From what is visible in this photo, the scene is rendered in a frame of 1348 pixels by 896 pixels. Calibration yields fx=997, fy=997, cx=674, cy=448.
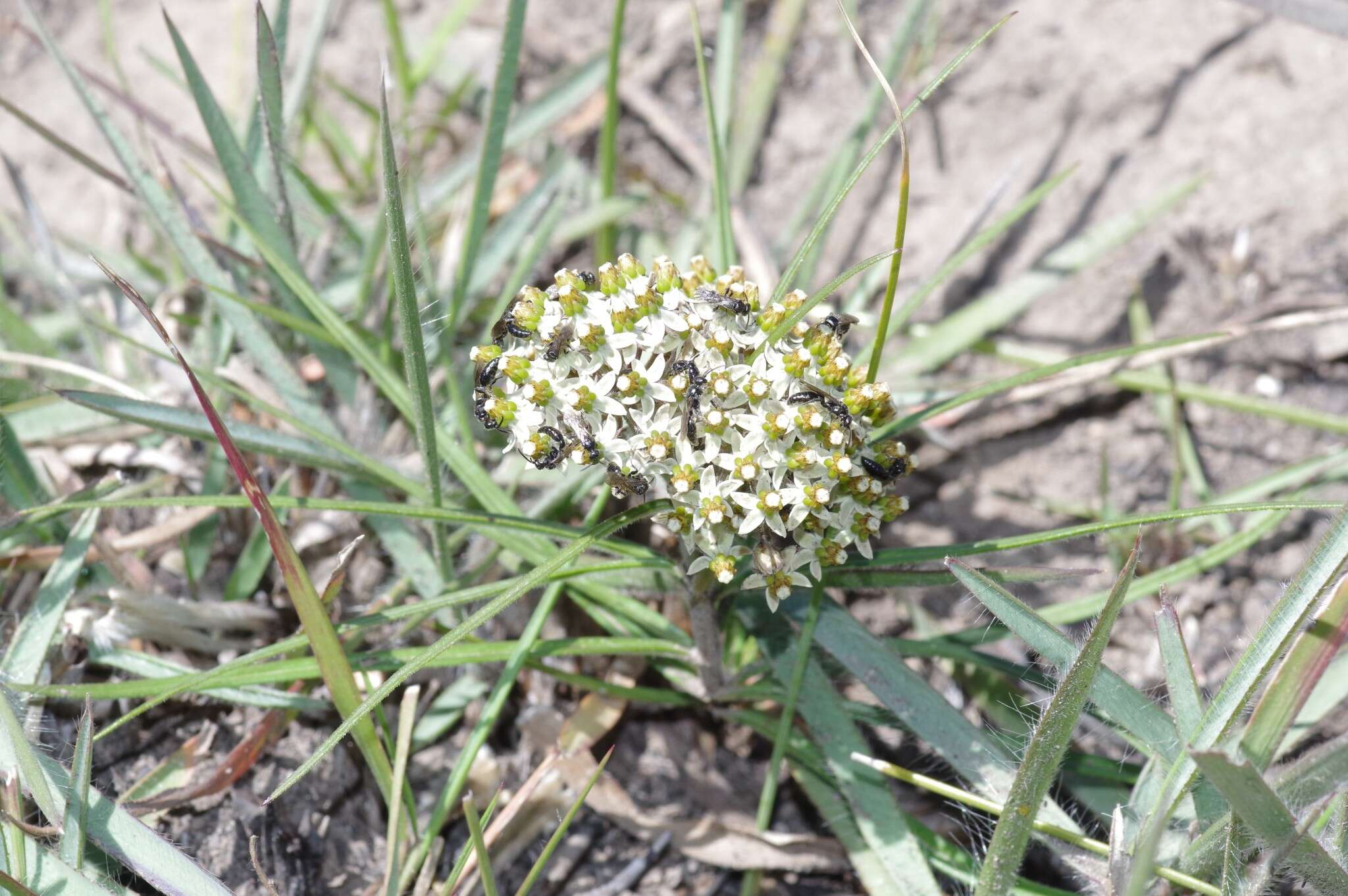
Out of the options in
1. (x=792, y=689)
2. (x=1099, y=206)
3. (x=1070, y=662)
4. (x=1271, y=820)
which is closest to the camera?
(x=1271, y=820)

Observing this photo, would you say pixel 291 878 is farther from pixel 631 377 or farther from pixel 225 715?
pixel 631 377

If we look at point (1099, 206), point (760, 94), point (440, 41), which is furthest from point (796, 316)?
point (440, 41)

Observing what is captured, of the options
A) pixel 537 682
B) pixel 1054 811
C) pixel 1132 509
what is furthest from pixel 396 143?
pixel 1054 811

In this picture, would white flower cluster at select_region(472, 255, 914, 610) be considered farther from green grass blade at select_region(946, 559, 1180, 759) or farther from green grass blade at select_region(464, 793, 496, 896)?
green grass blade at select_region(464, 793, 496, 896)

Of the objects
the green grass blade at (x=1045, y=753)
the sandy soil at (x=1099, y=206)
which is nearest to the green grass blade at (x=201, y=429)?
Result: the sandy soil at (x=1099, y=206)

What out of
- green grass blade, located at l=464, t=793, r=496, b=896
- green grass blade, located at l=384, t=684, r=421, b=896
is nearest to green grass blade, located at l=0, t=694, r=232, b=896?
green grass blade, located at l=384, t=684, r=421, b=896

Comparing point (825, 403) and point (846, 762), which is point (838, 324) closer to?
point (825, 403)
